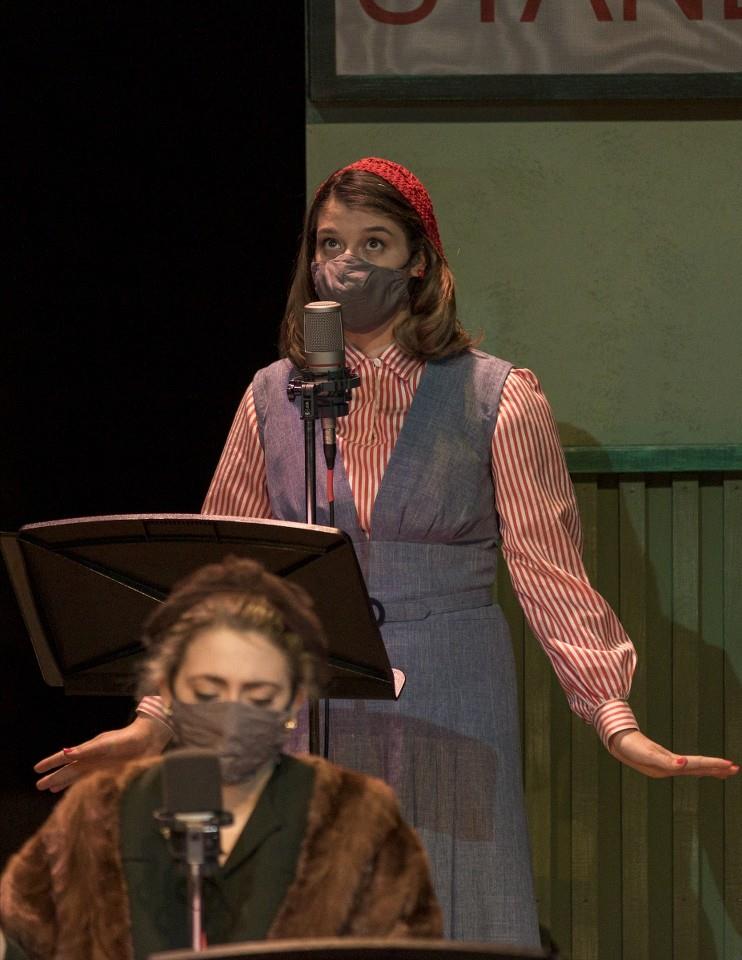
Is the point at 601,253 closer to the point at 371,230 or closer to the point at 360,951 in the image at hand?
the point at 371,230

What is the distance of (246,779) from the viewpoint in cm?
183

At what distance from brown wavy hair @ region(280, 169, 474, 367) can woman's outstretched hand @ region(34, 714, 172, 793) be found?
72 centimetres

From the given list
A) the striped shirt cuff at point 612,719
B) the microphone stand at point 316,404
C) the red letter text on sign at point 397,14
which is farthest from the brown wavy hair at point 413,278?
the red letter text on sign at point 397,14

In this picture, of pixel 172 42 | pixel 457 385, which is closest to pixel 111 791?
pixel 457 385

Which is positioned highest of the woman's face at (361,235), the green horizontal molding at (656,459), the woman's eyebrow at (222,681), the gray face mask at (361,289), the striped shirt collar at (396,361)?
the woman's face at (361,235)

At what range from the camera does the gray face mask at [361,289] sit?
105 inches

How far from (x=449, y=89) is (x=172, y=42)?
24.3 inches

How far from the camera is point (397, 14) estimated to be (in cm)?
373

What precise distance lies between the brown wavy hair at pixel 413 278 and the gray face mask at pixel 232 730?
3.49 feet

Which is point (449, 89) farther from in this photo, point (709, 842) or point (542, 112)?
point (709, 842)

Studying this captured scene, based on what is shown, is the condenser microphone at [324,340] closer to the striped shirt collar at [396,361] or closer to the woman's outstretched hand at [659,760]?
the striped shirt collar at [396,361]

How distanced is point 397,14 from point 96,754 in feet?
6.78

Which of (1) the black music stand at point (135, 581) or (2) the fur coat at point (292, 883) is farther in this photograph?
(1) the black music stand at point (135, 581)

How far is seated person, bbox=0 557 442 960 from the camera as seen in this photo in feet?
5.86
